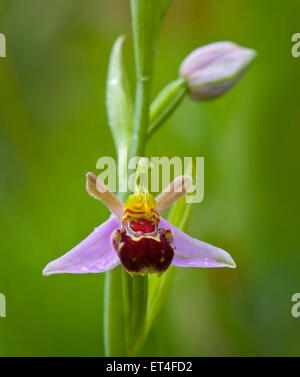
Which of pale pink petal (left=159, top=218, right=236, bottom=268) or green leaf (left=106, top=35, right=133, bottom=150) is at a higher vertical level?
green leaf (left=106, top=35, right=133, bottom=150)

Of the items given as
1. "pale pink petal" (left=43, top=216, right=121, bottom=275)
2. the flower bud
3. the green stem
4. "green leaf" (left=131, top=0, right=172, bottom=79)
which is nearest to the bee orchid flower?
"pale pink petal" (left=43, top=216, right=121, bottom=275)

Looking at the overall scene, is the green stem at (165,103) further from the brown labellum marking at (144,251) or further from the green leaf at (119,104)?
the brown labellum marking at (144,251)

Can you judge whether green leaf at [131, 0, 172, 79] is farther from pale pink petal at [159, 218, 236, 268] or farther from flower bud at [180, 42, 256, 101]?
pale pink petal at [159, 218, 236, 268]

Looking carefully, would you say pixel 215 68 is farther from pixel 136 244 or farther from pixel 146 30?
pixel 136 244

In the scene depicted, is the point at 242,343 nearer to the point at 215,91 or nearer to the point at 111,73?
the point at 215,91

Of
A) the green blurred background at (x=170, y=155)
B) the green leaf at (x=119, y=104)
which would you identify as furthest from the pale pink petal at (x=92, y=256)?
the green blurred background at (x=170, y=155)

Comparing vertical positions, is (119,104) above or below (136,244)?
above

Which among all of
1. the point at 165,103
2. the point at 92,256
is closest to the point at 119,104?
the point at 165,103
